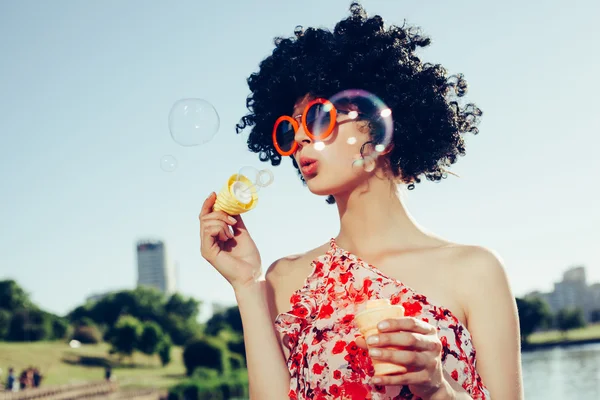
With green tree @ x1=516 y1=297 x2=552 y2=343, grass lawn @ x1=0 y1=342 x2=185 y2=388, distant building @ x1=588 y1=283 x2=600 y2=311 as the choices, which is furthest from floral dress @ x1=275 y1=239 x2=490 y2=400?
distant building @ x1=588 y1=283 x2=600 y2=311

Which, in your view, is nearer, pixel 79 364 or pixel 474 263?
pixel 474 263

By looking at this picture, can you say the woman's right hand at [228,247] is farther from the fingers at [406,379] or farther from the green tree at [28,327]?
the green tree at [28,327]

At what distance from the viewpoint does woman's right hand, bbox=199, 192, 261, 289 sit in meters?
2.96

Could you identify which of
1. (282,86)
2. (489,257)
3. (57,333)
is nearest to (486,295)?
(489,257)

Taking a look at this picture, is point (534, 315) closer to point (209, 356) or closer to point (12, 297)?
point (209, 356)

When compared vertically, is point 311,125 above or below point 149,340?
below

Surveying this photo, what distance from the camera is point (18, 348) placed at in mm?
63344

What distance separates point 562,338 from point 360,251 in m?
81.1

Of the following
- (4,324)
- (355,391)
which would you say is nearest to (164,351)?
(4,324)

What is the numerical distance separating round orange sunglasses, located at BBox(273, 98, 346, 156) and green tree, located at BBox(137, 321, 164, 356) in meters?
63.7

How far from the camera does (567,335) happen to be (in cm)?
7988

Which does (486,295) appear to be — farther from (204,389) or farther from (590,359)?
(590,359)

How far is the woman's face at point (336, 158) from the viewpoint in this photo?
278 centimetres

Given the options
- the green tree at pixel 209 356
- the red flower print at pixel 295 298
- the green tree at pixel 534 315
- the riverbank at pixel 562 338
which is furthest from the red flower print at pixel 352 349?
the riverbank at pixel 562 338
